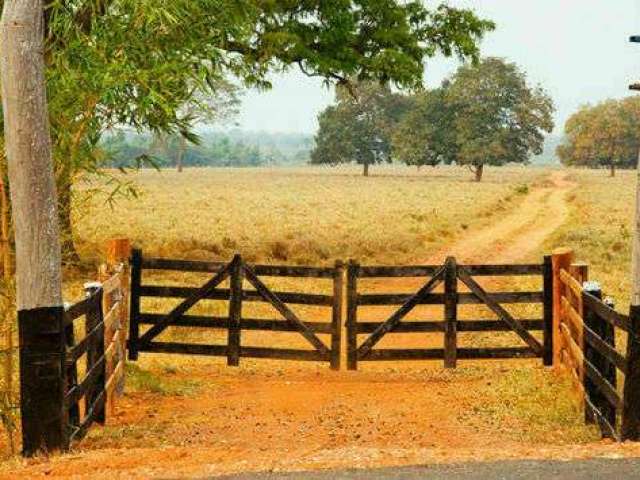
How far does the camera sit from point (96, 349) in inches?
402

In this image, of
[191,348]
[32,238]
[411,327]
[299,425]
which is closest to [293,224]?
[191,348]

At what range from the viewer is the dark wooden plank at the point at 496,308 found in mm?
13430

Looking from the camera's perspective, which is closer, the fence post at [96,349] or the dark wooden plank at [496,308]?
the fence post at [96,349]

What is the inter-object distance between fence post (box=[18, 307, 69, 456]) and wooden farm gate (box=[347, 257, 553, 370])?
5.54m

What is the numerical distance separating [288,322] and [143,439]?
3797mm

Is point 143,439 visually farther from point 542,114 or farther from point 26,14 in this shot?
point 542,114

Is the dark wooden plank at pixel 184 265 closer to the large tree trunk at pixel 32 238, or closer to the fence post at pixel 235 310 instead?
the fence post at pixel 235 310

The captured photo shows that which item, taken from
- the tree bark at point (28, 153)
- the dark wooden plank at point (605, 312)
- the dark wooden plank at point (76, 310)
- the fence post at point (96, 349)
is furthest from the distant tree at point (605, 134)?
the tree bark at point (28, 153)

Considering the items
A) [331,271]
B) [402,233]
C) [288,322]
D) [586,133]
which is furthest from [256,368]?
[586,133]

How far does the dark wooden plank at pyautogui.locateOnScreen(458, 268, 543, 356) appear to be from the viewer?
13.4 metres

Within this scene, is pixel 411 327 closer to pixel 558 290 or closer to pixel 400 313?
pixel 400 313

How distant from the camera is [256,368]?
14.4 m

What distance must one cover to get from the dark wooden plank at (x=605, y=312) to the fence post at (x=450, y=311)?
3.00m

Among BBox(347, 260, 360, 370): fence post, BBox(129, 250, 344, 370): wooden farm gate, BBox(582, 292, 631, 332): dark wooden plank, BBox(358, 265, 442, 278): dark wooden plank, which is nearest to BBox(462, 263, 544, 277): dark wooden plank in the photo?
BBox(358, 265, 442, 278): dark wooden plank
